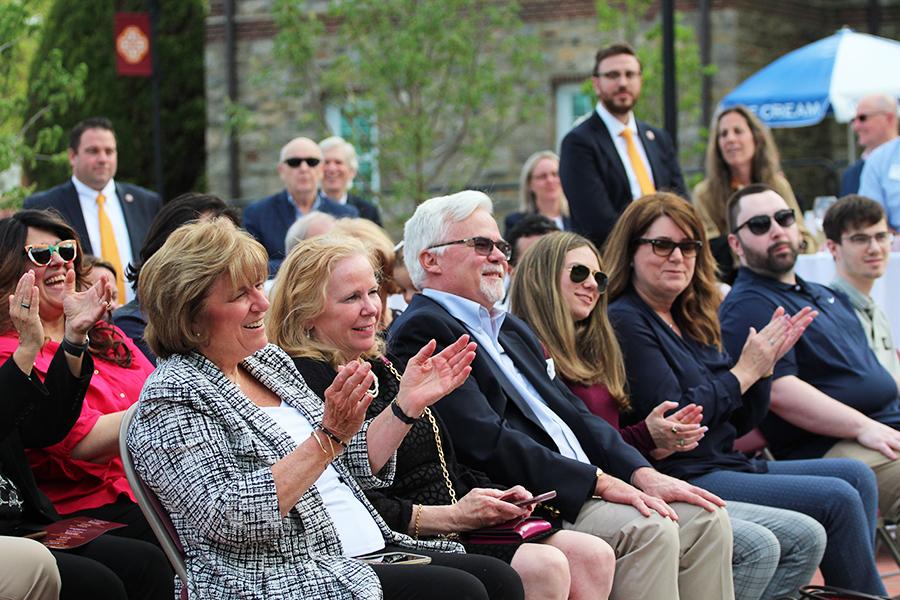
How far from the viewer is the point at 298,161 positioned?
33.2 ft

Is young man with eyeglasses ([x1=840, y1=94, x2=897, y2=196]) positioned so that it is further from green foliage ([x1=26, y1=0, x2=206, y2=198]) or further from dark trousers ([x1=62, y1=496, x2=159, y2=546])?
green foliage ([x1=26, y1=0, x2=206, y2=198])

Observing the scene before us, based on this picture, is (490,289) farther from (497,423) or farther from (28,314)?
(28,314)

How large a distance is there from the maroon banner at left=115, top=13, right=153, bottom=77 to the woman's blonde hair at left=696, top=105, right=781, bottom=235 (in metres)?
9.86

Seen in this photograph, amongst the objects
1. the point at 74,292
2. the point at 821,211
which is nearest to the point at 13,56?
the point at 821,211

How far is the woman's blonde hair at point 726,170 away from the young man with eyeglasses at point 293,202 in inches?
97.8

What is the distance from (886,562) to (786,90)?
826 centimetres

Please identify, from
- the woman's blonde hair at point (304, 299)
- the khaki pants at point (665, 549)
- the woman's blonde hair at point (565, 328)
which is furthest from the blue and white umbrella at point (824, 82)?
the woman's blonde hair at point (304, 299)

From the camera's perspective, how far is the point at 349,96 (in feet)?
61.4

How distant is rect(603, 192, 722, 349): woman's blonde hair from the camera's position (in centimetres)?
632

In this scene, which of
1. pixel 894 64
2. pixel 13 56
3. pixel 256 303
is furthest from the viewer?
pixel 894 64

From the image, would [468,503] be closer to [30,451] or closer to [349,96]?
[30,451]

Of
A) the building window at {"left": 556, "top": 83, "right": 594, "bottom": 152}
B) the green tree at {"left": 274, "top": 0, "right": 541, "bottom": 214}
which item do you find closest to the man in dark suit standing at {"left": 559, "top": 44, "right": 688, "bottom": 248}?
the green tree at {"left": 274, "top": 0, "right": 541, "bottom": 214}

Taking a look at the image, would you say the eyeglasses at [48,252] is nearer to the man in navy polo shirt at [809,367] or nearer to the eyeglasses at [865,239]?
the man in navy polo shirt at [809,367]

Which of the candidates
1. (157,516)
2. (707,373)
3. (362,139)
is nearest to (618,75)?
(707,373)
